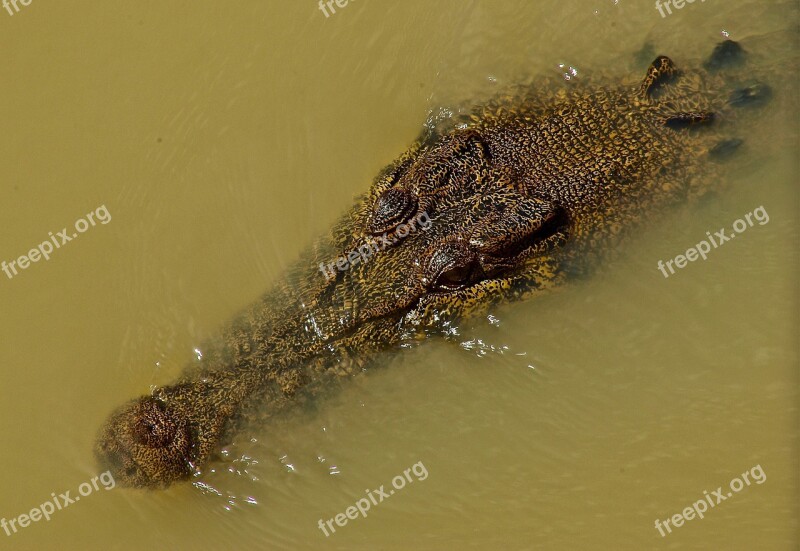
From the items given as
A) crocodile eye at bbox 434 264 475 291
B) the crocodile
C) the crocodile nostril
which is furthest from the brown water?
the crocodile nostril

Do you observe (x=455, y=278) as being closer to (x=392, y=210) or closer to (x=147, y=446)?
(x=392, y=210)

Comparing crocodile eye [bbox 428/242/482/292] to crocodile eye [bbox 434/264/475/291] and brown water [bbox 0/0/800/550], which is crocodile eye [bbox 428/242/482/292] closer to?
crocodile eye [bbox 434/264/475/291]

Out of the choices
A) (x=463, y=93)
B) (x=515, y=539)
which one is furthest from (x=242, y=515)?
(x=463, y=93)

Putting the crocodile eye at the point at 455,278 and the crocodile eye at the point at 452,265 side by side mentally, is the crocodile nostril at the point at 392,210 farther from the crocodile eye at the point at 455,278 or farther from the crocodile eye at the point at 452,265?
the crocodile eye at the point at 455,278

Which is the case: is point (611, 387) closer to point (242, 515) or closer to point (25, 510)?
point (242, 515)

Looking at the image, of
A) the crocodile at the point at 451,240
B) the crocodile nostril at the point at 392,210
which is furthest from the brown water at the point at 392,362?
the crocodile nostril at the point at 392,210

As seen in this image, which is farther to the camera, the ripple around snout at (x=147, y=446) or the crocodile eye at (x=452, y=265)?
the crocodile eye at (x=452, y=265)
